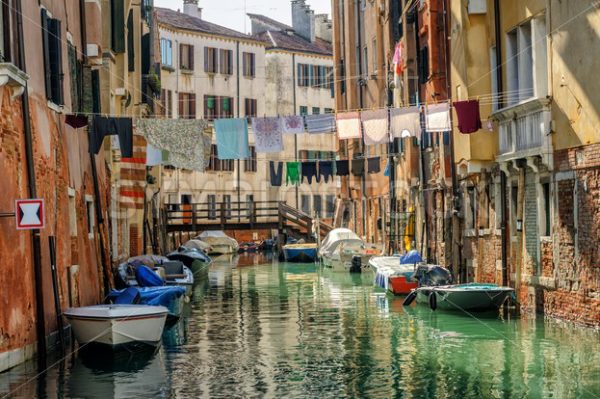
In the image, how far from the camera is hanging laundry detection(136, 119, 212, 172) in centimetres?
2645

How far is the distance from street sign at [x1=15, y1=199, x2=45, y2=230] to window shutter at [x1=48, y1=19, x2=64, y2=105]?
454cm

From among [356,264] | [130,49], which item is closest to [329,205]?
[356,264]

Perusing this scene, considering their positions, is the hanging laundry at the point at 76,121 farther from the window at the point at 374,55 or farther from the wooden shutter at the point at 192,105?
the wooden shutter at the point at 192,105

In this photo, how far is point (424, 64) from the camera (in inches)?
1265

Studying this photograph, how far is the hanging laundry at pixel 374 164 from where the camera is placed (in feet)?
141

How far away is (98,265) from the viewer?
79.3 feet

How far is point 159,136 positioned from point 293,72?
140 ft

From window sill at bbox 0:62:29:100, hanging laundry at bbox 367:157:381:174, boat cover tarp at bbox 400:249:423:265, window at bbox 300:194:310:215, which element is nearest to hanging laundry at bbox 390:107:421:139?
boat cover tarp at bbox 400:249:423:265

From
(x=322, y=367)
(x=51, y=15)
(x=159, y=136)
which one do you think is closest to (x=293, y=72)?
(x=159, y=136)

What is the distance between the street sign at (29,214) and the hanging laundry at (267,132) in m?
12.9

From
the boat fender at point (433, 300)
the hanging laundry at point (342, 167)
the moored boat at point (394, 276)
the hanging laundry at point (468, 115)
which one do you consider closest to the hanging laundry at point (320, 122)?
A: the hanging laundry at point (468, 115)

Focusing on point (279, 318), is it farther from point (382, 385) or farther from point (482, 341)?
point (382, 385)

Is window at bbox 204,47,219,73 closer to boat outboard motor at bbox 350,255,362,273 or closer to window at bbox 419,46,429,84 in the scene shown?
boat outboard motor at bbox 350,255,362,273

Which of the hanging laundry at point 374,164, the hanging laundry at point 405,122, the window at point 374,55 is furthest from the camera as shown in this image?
the window at point 374,55
